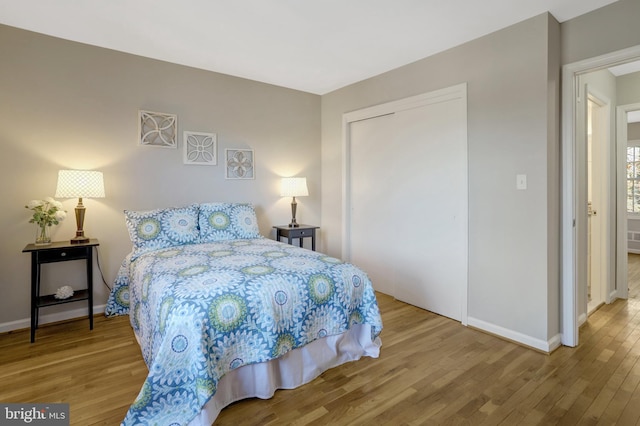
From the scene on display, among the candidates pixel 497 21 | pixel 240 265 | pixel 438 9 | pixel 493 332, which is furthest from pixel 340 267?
pixel 497 21

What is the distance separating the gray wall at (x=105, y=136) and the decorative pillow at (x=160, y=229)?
38cm

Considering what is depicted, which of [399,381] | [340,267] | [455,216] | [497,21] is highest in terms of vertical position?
[497,21]

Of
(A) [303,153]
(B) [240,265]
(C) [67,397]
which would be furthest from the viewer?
(A) [303,153]

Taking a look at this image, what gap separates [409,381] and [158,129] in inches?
124

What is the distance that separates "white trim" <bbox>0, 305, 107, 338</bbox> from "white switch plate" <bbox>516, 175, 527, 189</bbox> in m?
3.76

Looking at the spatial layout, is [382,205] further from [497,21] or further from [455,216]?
[497,21]

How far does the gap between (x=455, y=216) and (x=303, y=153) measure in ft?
7.14

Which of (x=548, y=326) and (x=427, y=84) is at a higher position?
(x=427, y=84)

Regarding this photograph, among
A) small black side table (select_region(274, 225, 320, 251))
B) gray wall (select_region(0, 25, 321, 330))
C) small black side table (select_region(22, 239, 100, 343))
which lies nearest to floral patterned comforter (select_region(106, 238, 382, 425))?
small black side table (select_region(22, 239, 100, 343))

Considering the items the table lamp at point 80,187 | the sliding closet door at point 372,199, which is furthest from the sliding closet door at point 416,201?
the table lamp at point 80,187

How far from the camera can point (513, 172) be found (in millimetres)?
2574

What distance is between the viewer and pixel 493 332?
8.95 feet

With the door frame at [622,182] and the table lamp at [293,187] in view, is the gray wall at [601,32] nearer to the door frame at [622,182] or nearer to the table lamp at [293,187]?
the door frame at [622,182]

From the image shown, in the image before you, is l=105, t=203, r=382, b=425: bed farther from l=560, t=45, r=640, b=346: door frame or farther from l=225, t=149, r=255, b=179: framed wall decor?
l=560, t=45, r=640, b=346: door frame
